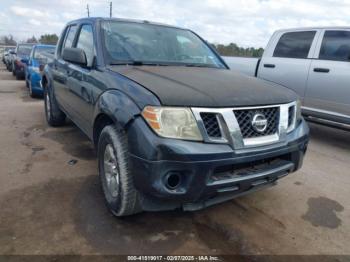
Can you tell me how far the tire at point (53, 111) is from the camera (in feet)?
18.1

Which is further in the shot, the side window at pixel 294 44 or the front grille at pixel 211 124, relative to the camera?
the side window at pixel 294 44

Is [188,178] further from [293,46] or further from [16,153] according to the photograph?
[293,46]

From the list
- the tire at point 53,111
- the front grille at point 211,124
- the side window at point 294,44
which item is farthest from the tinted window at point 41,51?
the front grille at point 211,124

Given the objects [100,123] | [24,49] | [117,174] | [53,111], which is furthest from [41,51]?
[117,174]

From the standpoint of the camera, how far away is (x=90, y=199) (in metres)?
3.16

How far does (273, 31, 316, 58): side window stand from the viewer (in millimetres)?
5570

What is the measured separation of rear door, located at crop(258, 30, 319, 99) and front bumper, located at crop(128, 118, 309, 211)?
3478 millimetres

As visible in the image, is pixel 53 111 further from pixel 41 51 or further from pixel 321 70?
pixel 41 51

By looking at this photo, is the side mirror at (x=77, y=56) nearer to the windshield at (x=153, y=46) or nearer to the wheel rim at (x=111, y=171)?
the windshield at (x=153, y=46)

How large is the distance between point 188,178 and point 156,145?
32cm

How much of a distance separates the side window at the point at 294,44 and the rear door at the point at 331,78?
0.77 feet

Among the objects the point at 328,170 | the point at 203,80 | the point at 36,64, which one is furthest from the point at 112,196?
the point at 36,64

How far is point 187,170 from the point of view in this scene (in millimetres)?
2180

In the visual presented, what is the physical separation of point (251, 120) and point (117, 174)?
1157 millimetres
